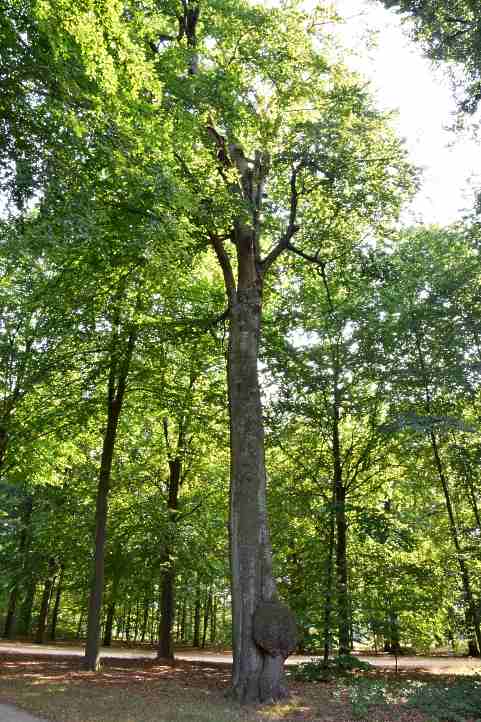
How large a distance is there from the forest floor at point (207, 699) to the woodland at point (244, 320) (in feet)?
2.96

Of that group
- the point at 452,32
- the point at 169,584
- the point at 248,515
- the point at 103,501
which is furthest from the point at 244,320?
the point at 169,584

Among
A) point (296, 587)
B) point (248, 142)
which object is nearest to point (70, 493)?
point (296, 587)

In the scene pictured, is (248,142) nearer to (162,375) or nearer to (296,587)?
(162,375)

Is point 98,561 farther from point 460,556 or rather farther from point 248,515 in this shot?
point 460,556

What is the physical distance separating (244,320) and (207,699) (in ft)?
22.7

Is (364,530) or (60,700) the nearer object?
(60,700)

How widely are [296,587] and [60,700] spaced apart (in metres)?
6.30

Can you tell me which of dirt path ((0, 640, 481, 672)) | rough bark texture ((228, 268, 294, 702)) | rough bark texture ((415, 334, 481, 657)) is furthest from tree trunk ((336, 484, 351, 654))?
dirt path ((0, 640, 481, 672))

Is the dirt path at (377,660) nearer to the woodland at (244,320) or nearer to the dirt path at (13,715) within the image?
the woodland at (244,320)

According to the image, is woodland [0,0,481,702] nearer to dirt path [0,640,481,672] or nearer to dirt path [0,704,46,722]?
dirt path [0,640,481,672]

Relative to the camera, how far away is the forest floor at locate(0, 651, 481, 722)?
7.71 metres

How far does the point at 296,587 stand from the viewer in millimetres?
13203

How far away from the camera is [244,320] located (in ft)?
37.4

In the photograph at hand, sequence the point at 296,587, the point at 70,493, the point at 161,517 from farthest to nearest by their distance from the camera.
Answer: the point at 70,493, the point at 161,517, the point at 296,587
